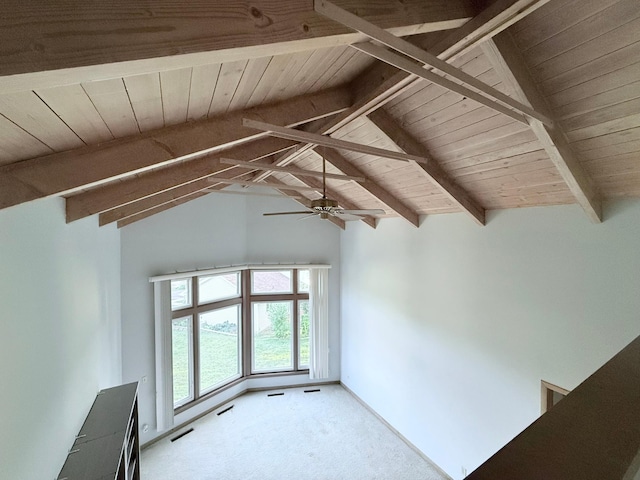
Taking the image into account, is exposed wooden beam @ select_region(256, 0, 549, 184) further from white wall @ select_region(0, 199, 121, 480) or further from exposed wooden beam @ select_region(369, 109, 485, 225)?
white wall @ select_region(0, 199, 121, 480)

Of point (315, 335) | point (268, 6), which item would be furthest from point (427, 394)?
point (268, 6)

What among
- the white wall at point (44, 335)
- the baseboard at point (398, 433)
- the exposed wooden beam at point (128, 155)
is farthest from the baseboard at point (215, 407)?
the exposed wooden beam at point (128, 155)

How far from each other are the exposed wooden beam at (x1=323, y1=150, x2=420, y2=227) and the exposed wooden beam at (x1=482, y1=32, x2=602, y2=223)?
7.70ft

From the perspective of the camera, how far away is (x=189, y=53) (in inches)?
34.2

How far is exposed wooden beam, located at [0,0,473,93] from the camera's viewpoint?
2.28ft

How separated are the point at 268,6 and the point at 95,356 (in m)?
3.93

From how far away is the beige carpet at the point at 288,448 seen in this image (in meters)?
4.71

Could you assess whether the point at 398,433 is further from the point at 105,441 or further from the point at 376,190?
the point at 105,441

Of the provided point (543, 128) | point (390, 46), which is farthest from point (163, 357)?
point (543, 128)

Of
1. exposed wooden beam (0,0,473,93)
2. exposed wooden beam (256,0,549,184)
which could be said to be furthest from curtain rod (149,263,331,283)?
exposed wooden beam (0,0,473,93)

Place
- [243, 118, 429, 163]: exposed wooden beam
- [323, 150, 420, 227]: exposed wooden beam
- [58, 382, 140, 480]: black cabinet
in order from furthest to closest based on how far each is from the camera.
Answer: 1. [323, 150, 420, 227]: exposed wooden beam
2. [58, 382, 140, 480]: black cabinet
3. [243, 118, 429, 163]: exposed wooden beam

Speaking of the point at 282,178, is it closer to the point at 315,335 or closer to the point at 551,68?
the point at 315,335

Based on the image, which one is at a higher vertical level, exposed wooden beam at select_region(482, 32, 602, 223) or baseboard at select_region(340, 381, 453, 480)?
exposed wooden beam at select_region(482, 32, 602, 223)

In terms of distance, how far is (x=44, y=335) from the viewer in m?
2.12
